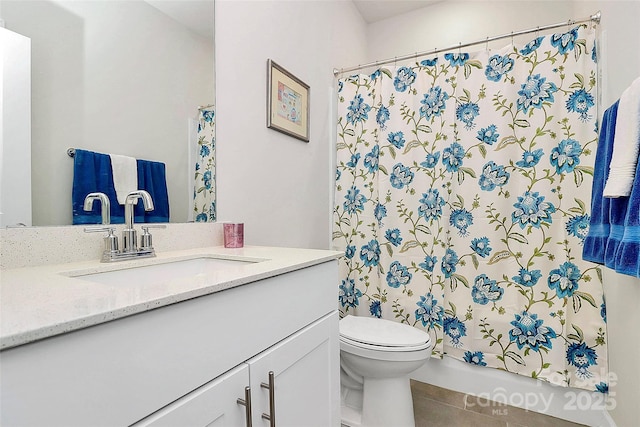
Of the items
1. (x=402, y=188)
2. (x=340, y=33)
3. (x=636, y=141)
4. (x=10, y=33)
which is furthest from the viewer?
(x=340, y=33)

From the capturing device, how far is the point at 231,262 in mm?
1039

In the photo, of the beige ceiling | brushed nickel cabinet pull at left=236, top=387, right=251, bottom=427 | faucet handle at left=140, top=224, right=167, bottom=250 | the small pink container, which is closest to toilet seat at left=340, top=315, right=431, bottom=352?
the small pink container

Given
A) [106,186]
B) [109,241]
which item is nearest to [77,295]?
[109,241]

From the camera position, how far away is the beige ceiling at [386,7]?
96.5 inches

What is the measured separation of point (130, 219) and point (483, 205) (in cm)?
165

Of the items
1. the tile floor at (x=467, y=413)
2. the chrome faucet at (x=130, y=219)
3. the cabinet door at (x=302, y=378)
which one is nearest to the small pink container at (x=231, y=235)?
the chrome faucet at (x=130, y=219)

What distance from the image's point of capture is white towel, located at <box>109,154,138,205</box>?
96 cm

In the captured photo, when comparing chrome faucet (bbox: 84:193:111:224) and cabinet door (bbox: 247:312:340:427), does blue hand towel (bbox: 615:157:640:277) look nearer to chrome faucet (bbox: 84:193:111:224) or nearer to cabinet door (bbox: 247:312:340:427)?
cabinet door (bbox: 247:312:340:427)

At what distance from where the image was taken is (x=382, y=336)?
57.7 inches

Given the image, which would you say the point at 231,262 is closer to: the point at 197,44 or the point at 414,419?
the point at 197,44

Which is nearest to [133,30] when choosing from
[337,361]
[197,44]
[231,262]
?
[197,44]

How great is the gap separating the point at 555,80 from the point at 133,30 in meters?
1.86

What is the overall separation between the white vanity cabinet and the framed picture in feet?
3.44

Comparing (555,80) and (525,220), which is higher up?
(555,80)
